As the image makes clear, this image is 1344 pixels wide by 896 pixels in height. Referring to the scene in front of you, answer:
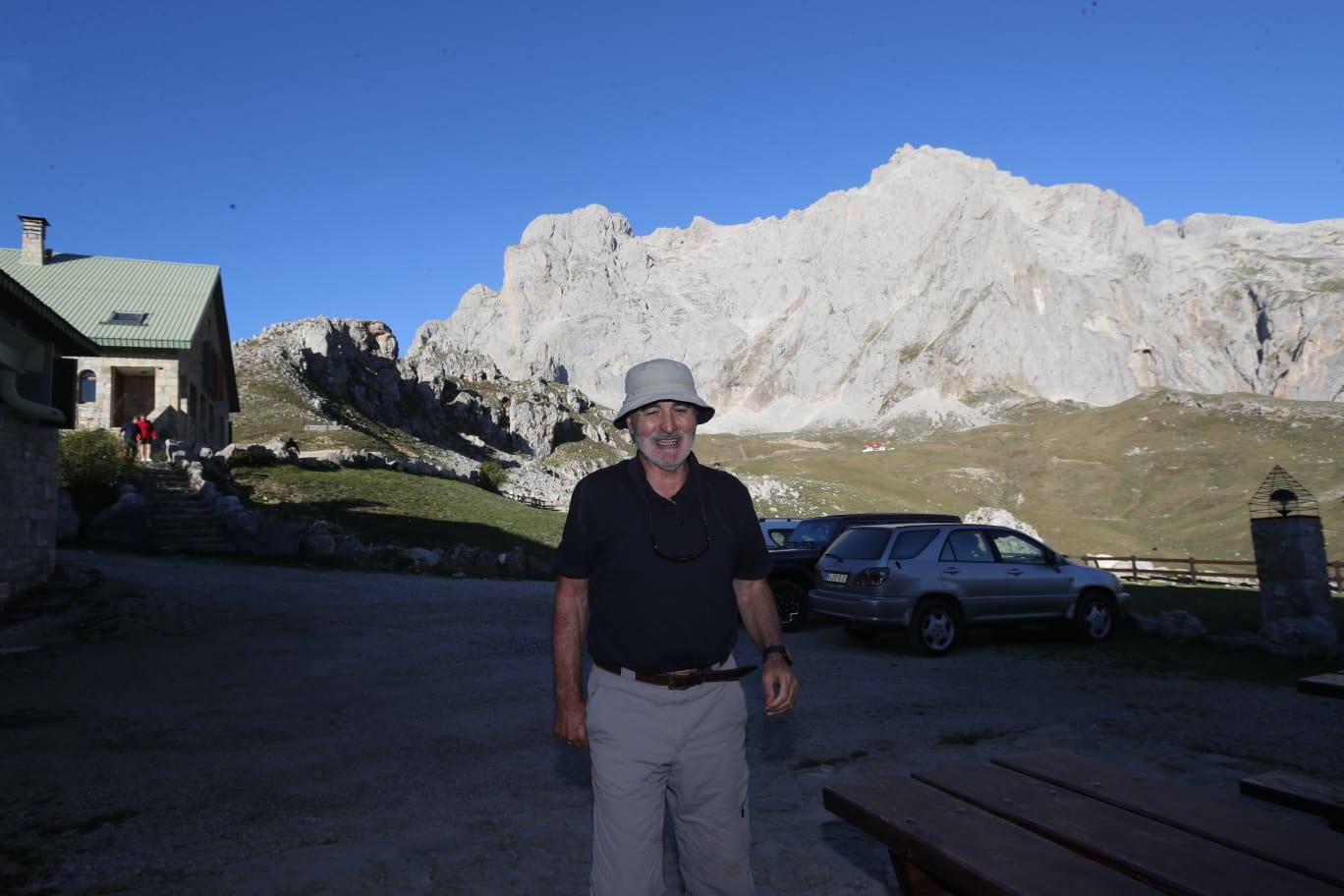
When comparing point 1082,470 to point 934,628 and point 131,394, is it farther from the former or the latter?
point 131,394

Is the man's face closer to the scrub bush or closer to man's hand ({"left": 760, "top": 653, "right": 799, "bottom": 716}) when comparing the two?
man's hand ({"left": 760, "top": 653, "right": 799, "bottom": 716})

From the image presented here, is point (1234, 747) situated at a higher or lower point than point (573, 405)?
lower

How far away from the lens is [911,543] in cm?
1119

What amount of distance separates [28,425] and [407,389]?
50166 mm

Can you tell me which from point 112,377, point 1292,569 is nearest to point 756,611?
point 1292,569

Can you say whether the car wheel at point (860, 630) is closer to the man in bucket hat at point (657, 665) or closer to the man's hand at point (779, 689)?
the man's hand at point (779, 689)

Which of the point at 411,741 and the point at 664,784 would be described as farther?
the point at 411,741

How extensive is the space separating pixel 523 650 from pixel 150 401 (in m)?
26.7

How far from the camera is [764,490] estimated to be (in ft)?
210

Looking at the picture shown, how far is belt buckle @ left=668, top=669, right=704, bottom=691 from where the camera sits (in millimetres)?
2930

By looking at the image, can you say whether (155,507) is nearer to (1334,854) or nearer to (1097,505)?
(1334,854)

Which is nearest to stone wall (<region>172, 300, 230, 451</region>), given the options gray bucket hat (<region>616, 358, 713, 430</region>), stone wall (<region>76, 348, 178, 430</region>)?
stone wall (<region>76, 348, 178, 430</region>)

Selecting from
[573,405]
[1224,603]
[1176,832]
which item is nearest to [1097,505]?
[573,405]

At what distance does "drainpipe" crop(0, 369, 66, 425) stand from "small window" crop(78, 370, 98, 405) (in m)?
18.2
